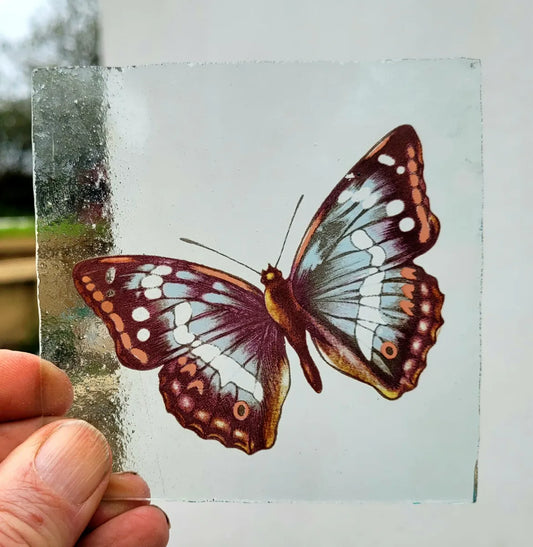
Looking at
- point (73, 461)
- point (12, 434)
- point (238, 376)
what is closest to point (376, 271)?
point (238, 376)

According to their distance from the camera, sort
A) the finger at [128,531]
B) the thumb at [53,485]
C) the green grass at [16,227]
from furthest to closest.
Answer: the green grass at [16,227] < the finger at [128,531] < the thumb at [53,485]

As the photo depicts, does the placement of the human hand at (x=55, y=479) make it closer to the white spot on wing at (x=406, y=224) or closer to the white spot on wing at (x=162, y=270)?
the white spot on wing at (x=162, y=270)

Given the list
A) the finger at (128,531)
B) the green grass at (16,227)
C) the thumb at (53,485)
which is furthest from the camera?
the green grass at (16,227)

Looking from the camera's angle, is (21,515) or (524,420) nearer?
(21,515)

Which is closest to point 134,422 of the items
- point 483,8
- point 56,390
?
point 56,390

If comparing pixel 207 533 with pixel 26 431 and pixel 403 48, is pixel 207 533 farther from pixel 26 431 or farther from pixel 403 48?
pixel 403 48

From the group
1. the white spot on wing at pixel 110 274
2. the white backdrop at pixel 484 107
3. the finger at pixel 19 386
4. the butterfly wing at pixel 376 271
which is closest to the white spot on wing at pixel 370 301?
the butterfly wing at pixel 376 271
